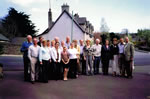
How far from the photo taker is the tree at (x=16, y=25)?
156 ft

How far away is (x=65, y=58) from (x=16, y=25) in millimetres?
44673

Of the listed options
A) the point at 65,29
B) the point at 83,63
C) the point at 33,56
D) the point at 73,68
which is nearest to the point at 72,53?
the point at 73,68

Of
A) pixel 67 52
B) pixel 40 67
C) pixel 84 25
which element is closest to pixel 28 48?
pixel 40 67

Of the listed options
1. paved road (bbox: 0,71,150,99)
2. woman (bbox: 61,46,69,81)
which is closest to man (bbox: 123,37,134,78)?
paved road (bbox: 0,71,150,99)

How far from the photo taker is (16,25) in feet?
157

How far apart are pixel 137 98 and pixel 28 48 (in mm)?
5056

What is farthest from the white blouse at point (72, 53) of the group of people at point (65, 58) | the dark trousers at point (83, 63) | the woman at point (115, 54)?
the woman at point (115, 54)

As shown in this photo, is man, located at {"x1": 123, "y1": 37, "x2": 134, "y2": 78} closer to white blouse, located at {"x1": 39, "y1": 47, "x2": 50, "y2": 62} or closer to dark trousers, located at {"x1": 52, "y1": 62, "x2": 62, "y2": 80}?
dark trousers, located at {"x1": 52, "y1": 62, "x2": 62, "y2": 80}

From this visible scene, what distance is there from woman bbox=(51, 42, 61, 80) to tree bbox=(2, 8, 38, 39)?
44.1 m

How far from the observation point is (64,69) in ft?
25.8

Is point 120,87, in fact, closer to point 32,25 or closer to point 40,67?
point 40,67

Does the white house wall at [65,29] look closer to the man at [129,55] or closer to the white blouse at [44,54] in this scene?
the man at [129,55]

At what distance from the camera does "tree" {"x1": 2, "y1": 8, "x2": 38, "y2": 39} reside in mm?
47625

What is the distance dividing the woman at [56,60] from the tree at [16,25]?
145 ft
